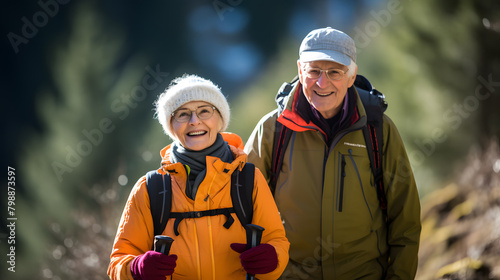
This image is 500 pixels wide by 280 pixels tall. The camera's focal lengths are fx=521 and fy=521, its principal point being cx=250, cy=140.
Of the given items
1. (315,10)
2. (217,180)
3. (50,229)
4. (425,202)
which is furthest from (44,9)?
(425,202)

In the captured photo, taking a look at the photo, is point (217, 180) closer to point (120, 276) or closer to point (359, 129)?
point (120, 276)

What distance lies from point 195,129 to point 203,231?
503mm

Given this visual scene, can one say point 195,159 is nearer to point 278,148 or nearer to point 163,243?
point 163,243

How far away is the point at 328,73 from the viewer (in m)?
3.26

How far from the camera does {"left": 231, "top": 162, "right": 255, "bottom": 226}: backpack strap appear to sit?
2551 millimetres

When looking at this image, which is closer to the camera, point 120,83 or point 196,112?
point 196,112

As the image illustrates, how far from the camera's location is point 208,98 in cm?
266

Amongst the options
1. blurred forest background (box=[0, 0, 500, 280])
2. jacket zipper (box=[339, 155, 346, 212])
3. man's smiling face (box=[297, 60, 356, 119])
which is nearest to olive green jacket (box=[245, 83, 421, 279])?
jacket zipper (box=[339, 155, 346, 212])

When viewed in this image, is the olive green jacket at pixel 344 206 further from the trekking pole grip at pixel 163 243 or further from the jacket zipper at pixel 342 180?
the trekking pole grip at pixel 163 243

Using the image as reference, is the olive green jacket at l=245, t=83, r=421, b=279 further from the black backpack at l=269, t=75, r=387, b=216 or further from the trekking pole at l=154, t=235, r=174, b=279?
the trekking pole at l=154, t=235, r=174, b=279

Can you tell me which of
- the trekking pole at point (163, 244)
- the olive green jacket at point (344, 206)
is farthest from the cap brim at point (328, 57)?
the trekking pole at point (163, 244)

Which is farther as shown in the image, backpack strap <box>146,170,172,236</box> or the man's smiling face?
the man's smiling face

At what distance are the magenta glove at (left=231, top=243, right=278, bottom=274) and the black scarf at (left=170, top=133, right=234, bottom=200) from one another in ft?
1.15

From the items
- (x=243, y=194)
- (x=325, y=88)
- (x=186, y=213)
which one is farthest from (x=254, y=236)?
(x=325, y=88)
